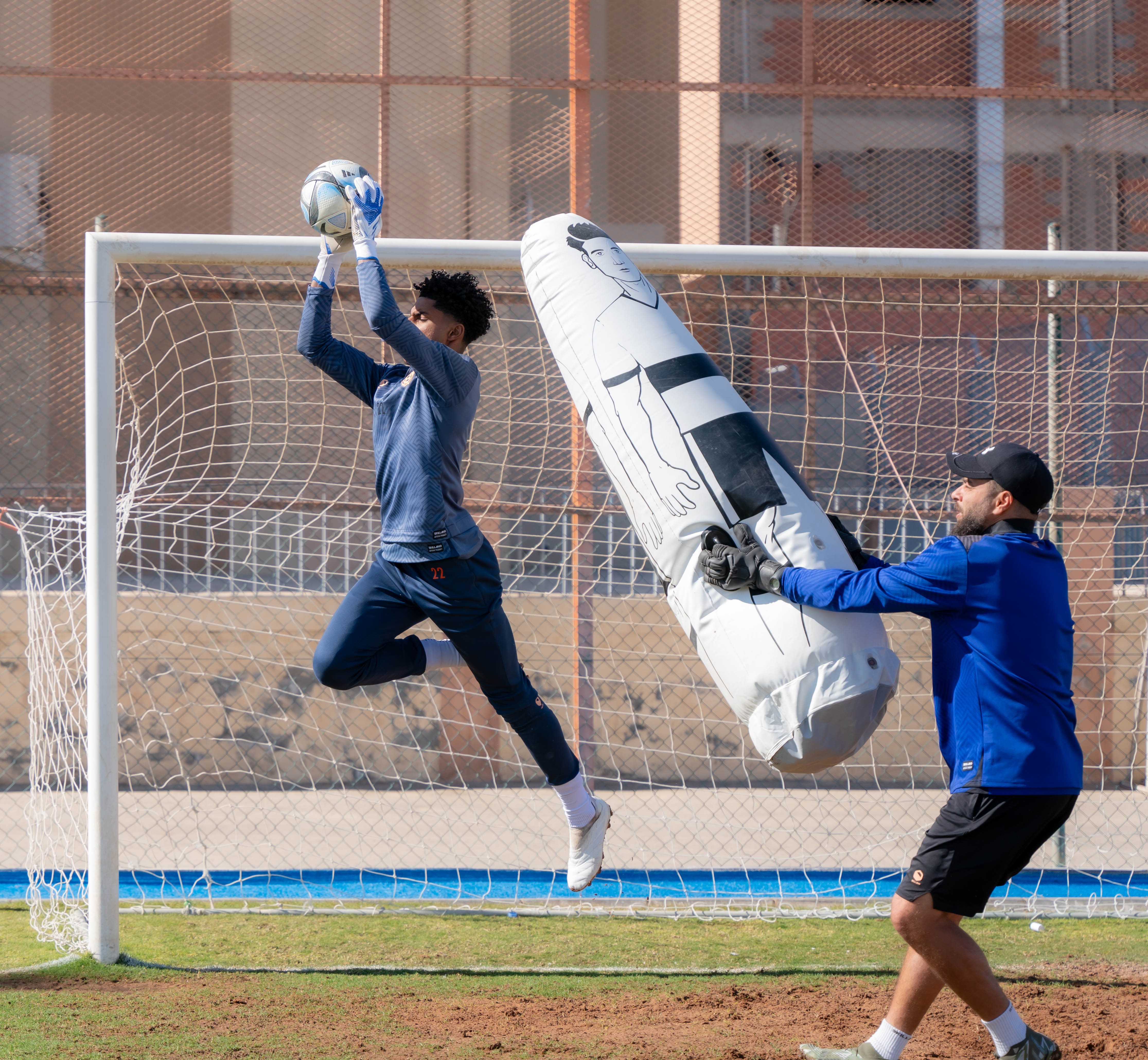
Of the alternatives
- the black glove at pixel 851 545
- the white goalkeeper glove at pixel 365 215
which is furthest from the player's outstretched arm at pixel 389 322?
the black glove at pixel 851 545

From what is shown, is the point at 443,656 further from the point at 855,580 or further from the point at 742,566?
the point at 855,580

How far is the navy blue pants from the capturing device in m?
3.81

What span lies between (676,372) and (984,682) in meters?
1.16

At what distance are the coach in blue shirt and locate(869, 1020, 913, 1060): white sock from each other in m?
→ 0.24

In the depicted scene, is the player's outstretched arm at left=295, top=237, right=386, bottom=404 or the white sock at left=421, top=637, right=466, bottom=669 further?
the white sock at left=421, top=637, right=466, bottom=669

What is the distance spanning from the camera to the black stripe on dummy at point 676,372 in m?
3.29

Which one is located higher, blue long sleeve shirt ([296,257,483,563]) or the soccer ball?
the soccer ball

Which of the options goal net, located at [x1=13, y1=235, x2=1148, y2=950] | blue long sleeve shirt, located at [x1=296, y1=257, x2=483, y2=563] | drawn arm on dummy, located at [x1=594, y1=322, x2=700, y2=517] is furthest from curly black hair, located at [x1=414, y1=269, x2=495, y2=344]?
goal net, located at [x1=13, y1=235, x2=1148, y2=950]

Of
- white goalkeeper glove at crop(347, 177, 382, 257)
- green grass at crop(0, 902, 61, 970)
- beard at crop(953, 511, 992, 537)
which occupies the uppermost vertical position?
white goalkeeper glove at crop(347, 177, 382, 257)

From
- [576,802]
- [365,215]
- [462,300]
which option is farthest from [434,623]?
[365,215]

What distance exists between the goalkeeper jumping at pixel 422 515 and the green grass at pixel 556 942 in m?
1.26

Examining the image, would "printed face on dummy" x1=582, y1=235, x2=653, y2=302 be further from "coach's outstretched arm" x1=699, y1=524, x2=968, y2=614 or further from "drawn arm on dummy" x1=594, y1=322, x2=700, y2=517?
"coach's outstretched arm" x1=699, y1=524, x2=968, y2=614

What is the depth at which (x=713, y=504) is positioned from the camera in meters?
3.19

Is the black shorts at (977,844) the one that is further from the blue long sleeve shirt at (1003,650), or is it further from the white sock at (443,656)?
the white sock at (443,656)
